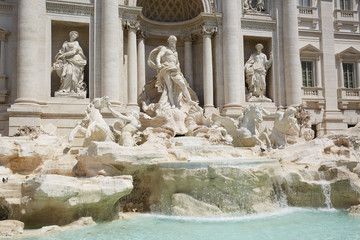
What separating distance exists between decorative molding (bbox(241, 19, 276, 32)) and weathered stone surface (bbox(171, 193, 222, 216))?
451 inches

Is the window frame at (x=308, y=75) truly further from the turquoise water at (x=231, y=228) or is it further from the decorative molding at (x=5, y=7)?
the decorative molding at (x=5, y=7)

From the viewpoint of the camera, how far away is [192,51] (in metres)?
18.6

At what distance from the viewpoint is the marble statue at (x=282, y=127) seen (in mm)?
12875

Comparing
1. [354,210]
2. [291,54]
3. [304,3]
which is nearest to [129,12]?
[291,54]

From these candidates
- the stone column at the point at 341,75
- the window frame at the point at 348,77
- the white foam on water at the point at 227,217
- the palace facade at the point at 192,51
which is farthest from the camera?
the window frame at the point at 348,77

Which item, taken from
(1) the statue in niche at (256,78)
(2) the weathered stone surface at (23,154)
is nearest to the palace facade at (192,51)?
(1) the statue in niche at (256,78)

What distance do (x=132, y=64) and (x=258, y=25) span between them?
7.06m

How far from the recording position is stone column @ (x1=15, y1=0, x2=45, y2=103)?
14133 millimetres

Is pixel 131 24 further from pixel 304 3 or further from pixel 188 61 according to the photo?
pixel 304 3

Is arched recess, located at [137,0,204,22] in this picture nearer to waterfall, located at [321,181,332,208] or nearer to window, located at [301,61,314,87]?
window, located at [301,61,314,87]

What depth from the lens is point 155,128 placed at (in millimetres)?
13727

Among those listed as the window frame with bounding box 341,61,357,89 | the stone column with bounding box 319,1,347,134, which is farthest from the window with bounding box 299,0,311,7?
the window frame with bounding box 341,61,357,89

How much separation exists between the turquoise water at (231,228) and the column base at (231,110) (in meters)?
7.53

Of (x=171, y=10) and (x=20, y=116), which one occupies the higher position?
(x=171, y=10)
